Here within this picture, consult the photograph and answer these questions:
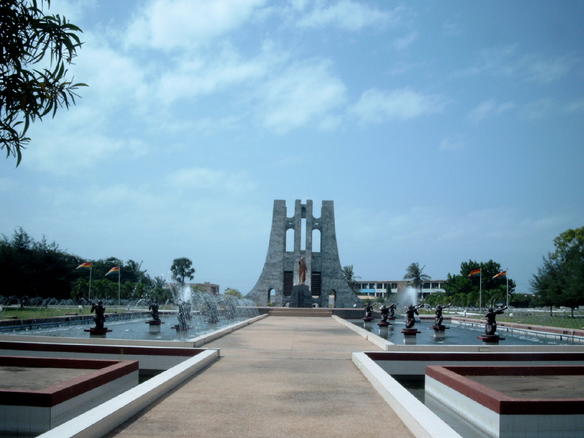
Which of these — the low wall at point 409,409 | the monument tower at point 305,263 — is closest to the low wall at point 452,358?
the low wall at point 409,409

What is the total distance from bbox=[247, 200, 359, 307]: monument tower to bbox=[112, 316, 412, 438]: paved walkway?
44604 mm

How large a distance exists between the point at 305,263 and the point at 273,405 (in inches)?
1958

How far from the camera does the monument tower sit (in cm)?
5544

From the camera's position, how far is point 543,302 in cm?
3697

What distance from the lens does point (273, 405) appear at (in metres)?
6.69

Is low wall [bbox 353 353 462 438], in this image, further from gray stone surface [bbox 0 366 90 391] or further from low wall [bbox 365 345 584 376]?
gray stone surface [bbox 0 366 90 391]

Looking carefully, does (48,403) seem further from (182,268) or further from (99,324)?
(182,268)

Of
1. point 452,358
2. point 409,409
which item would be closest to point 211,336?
point 452,358

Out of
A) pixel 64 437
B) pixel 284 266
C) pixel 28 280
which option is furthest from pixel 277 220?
pixel 64 437

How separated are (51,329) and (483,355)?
579 inches

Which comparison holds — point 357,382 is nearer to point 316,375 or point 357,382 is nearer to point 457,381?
point 316,375

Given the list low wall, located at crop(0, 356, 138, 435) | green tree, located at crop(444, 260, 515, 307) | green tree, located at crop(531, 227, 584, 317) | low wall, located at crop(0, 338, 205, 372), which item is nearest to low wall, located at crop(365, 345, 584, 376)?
low wall, located at crop(0, 338, 205, 372)

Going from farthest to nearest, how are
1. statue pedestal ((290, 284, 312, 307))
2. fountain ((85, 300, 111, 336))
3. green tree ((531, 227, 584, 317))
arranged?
statue pedestal ((290, 284, 312, 307)), green tree ((531, 227, 584, 317)), fountain ((85, 300, 111, 336))

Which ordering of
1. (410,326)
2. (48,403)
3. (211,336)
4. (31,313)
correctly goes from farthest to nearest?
(31,313), (410,326), (211,336), (48,403)
